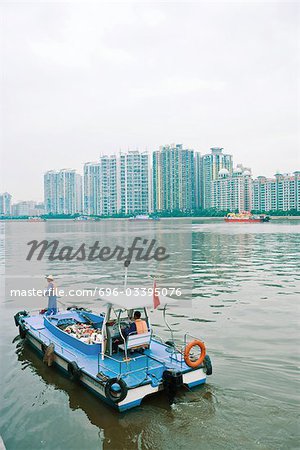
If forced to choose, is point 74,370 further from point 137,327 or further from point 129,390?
point 129,390

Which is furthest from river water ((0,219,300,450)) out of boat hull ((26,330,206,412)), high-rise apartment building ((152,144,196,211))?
high-rise apartment building ((152,144,196,211))

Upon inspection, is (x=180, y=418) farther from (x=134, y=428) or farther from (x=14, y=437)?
(x=14, y=437)

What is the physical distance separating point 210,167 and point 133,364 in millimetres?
174125

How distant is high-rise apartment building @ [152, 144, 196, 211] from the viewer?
173 metres

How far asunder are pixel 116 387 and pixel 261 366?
13.6ft

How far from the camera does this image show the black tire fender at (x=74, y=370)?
8.67 m

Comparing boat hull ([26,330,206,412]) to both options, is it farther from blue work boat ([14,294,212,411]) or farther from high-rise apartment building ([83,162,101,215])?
high-rise apartment building ([83,162,101,215])

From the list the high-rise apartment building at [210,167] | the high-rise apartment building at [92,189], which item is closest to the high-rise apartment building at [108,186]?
the high-rise apartment building at [92,189]

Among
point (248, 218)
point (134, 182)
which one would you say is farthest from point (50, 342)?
point (134, 182)

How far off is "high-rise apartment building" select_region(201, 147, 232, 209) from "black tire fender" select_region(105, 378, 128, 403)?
554 feet

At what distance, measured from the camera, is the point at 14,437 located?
23.8 feet

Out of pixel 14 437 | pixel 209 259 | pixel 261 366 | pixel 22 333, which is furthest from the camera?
pixel 209 259

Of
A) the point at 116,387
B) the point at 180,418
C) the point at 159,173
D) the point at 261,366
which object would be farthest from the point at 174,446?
the point at 159,173

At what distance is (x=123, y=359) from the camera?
8625 millimetres
